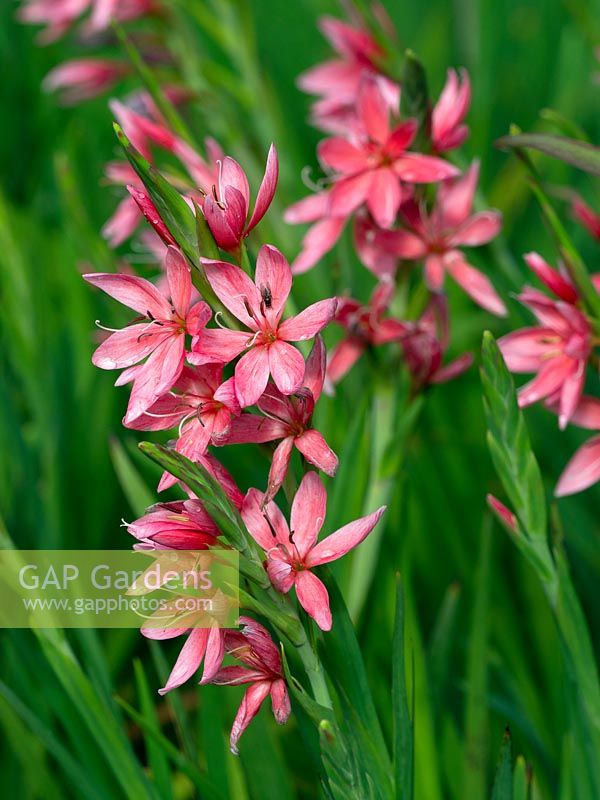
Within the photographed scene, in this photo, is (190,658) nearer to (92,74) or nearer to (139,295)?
(139,295)

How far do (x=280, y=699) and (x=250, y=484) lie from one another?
0.51 m

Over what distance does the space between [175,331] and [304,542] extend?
0.43 ft

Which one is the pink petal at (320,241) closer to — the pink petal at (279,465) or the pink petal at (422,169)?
the pink petal at (422,169)

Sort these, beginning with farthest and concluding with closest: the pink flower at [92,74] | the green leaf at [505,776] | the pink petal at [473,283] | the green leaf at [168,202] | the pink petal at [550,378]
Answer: the pink flower at [92,74] < the pink petal at [473,283] < the pink petal at [550,378] < the green leaf at [505,776] < the green leaf at [168,202]

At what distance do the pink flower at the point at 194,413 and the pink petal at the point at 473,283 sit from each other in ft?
1.11

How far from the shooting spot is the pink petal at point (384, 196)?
0.73 meters

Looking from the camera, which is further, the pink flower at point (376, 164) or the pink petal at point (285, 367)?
the pink flower at point (376, 164)

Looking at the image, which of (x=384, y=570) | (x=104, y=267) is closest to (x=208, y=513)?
(x=384, y=570)

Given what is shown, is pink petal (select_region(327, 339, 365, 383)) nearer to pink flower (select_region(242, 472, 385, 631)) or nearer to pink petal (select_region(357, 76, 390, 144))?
pink petal (select_region(357, 76, 390, 144))

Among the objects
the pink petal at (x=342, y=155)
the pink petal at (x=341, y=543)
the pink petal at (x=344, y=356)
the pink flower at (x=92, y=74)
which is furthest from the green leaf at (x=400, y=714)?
the pink flower at (x=92, y=74)

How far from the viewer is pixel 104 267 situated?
3.17 feet

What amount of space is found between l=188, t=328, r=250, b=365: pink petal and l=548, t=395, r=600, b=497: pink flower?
12.7 inches

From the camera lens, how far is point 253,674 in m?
0.49

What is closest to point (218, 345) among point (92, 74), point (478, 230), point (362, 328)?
point (362, 328)
